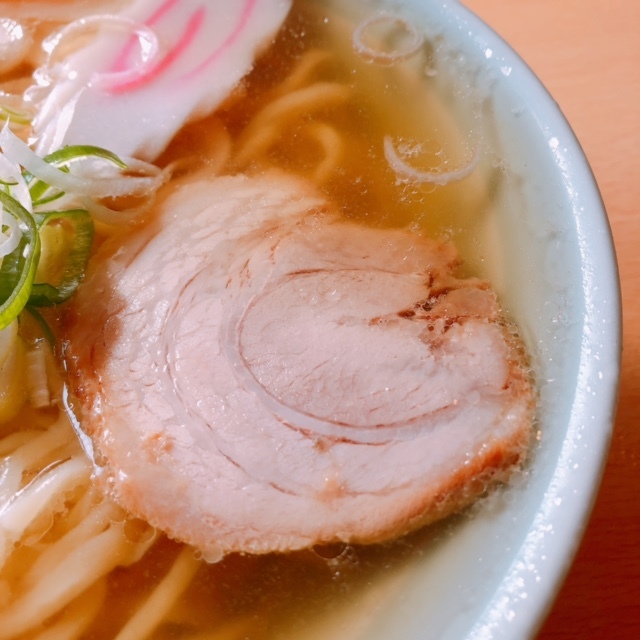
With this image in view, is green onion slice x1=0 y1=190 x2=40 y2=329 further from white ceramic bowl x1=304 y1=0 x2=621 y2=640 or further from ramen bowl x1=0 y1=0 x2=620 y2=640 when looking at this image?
white ceramic bowl x1=304 y1=0 x2=621 y2=640

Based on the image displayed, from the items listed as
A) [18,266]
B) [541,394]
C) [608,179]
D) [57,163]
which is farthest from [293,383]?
[608,179]

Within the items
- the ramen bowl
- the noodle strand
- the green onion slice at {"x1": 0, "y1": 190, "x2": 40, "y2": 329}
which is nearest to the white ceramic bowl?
the ramen bowl

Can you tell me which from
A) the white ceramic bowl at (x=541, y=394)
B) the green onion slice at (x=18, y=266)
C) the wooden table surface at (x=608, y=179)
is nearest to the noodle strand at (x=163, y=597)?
the white ceramic bowl at (x=541, y=394)

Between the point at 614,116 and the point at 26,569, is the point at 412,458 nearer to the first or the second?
the point at 26,569

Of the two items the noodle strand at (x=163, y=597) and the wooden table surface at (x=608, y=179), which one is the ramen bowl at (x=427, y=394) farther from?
the wooden table surface at (x=608, y=179)

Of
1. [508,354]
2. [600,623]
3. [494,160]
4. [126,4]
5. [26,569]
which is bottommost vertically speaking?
[600,623]

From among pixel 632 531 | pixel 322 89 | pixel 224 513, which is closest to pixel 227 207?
pixel 322 89
